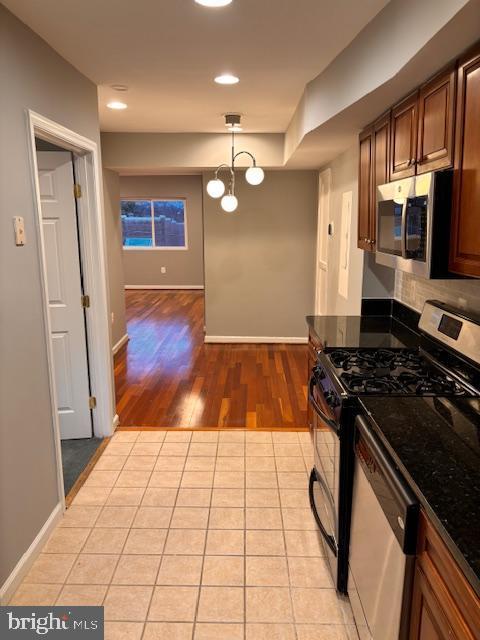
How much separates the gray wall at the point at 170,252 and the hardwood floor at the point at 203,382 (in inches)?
123

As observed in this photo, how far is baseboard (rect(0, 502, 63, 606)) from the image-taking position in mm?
1972

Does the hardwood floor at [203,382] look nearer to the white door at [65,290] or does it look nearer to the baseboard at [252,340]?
the baseboard at [252,340]

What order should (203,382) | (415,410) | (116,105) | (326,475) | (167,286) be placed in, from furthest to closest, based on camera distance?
(167,286), (203,382), (116,105), (326,475), (415,410)

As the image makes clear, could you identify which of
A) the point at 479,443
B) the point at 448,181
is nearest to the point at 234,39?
the point at 448,181

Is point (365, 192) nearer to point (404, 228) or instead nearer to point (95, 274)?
point (404, 228)

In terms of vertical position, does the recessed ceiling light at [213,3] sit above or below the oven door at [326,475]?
above

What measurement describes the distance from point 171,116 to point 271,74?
4.91 ft

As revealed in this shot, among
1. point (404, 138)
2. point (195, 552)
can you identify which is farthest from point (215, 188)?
point (195, 552)

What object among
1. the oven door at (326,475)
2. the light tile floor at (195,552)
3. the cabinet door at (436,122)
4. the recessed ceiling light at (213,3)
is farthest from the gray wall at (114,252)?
the cabinet door at (436,122)

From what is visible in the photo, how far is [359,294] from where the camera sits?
3281 mm

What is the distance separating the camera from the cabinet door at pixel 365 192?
2797 mm

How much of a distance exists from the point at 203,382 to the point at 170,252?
5.61 meters

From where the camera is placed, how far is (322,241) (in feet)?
16.8

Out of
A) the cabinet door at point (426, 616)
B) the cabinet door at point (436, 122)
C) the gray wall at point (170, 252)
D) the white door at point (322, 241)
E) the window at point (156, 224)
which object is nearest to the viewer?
the cabinet door at point (426, 616)
